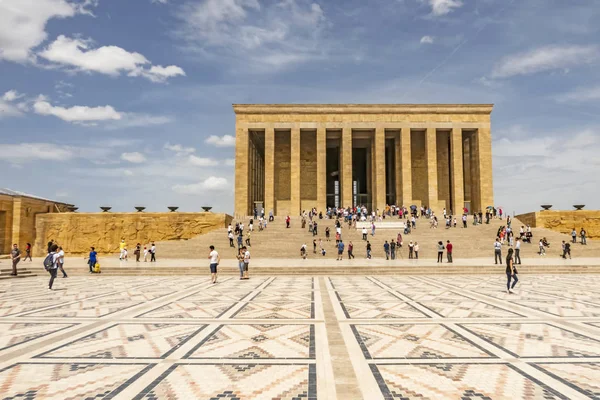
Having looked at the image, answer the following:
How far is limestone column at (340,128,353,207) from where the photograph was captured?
115 feet

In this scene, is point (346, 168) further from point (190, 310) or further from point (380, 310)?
point (190, 310)

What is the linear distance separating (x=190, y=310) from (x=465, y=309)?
568 cm

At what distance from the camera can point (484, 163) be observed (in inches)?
1436

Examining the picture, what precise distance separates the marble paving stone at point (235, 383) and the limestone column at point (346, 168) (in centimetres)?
3117

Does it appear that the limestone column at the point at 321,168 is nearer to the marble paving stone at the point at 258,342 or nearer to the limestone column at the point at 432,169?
the limestone column at the point at 432,169

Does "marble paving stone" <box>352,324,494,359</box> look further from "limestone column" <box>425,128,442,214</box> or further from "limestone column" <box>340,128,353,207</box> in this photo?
"limestone column" <box>425,128,442,214</box>

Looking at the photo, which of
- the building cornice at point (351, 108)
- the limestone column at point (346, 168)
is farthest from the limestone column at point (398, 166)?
the limestone column at point (346, 168)

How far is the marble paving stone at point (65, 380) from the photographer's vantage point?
348cm

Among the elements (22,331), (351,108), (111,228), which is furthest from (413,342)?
(351,108)

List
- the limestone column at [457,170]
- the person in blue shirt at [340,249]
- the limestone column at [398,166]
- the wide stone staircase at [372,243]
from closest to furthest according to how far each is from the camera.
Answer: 1. the person in blue shirt at [340,249]
2. the wide stone staircase at [372,243]
3. the limestone column at [457,170]
4. the limestone column at [398,166]

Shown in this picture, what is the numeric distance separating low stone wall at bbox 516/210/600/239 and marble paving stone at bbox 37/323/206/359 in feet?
99.3

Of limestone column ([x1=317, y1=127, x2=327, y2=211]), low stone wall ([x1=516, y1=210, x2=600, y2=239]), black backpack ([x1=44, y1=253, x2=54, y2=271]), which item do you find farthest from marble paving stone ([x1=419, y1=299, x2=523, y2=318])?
limestone column ([x1=317, y1=127, x2=327, y2=211])

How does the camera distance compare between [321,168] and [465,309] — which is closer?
[465,309]

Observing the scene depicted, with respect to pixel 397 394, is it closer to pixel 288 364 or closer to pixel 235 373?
pixel 288 364
